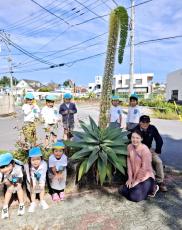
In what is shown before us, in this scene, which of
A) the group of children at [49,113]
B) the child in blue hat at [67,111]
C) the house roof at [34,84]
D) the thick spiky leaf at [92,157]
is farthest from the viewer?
the house roof at [34,84]

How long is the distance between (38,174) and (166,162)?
339 cm

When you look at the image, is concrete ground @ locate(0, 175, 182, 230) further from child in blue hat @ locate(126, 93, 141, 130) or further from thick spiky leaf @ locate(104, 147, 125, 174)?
child in blue hat @ locate(126, 93, 141, 130)

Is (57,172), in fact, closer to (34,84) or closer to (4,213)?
(4,213)

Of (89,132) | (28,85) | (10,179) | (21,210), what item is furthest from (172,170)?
(28,85)

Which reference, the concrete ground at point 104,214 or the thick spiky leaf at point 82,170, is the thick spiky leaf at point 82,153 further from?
the concrete ground at point 104,214

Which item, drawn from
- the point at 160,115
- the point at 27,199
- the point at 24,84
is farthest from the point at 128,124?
the point at 24,84

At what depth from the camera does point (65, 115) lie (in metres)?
6.45

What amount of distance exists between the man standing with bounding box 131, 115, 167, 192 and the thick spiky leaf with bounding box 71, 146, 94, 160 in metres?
1.02

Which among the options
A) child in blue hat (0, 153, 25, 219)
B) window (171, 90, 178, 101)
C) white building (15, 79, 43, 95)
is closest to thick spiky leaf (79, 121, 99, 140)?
child in blue hat (0, 153, 25, 219)

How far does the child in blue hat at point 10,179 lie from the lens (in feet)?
12.1

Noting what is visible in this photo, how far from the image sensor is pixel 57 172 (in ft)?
13.4

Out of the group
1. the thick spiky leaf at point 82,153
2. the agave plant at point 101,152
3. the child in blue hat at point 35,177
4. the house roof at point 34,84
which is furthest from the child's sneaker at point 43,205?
the house roof at point 34,84

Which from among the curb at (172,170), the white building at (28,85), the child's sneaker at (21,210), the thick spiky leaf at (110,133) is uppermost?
the white building at (28,85)

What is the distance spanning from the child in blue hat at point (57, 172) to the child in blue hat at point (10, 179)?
1.57ft
